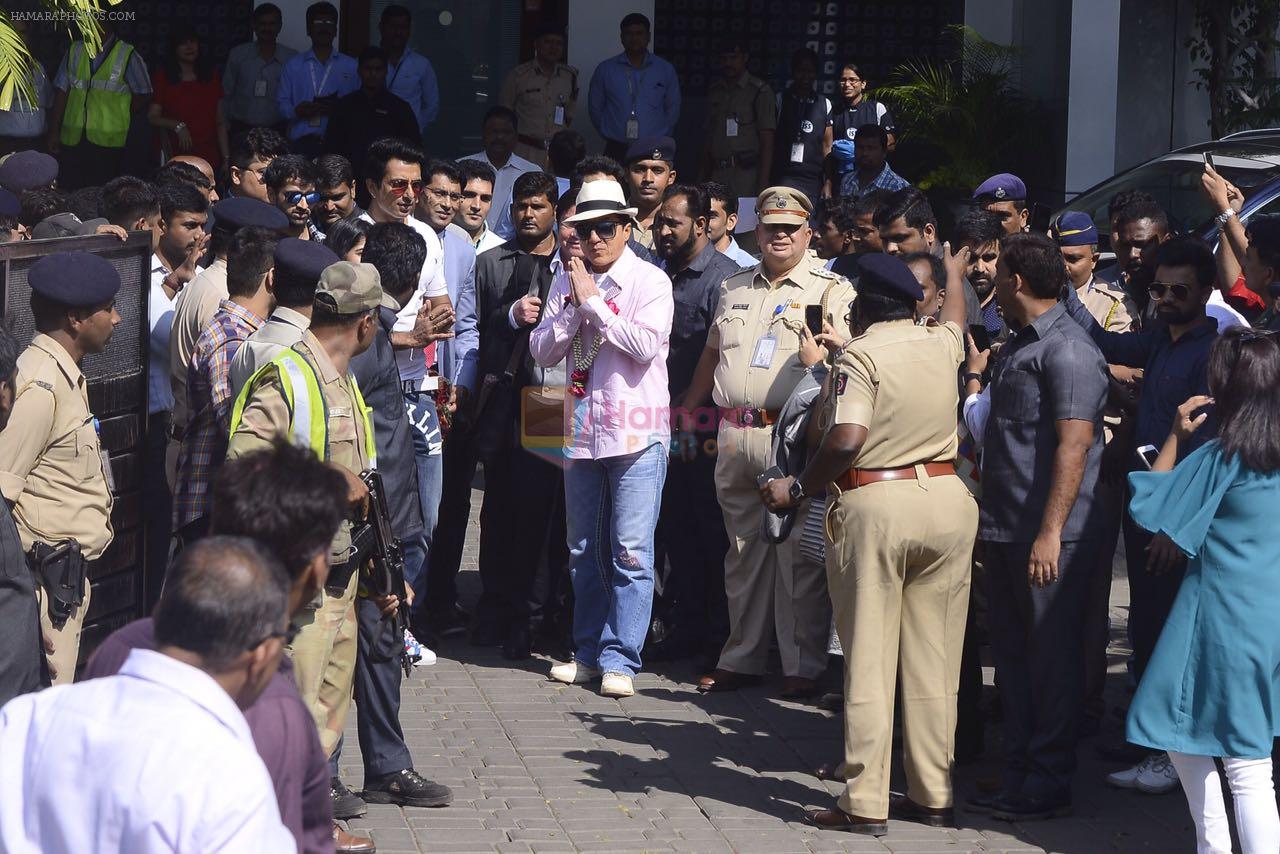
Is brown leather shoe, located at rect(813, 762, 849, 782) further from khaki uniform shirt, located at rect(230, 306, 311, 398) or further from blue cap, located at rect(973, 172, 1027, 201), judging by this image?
blue cap, located at rect(973, 172, 1027, 201)

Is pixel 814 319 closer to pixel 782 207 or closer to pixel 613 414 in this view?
pixel 782 207

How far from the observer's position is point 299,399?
4.75 meters

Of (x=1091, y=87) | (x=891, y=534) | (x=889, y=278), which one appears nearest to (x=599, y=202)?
(x=889, y=278)

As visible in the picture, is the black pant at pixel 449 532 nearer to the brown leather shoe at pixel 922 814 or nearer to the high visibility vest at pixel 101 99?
the brown leather shoe at pixel 922 814

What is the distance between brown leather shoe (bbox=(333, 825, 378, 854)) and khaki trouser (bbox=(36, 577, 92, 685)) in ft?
3.30

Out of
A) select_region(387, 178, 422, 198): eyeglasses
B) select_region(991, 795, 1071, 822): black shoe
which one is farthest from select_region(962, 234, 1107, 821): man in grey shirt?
select_region(387, 178, 422, 198): eyeglasses

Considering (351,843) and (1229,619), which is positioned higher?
(1229,619)

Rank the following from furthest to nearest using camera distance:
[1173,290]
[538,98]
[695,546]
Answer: [538,98]
[695,546]
[1173,290]

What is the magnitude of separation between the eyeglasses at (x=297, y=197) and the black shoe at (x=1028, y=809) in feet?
13.6

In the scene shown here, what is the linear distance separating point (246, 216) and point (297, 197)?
3.45 feet

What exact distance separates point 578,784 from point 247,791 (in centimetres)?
387

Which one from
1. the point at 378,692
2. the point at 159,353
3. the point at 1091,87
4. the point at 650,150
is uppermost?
the point at 1091,87

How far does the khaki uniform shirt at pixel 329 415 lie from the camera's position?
474 centimetres

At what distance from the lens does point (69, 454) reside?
525cm
